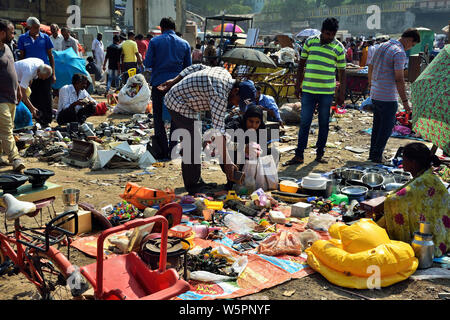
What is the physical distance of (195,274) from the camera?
133 inches

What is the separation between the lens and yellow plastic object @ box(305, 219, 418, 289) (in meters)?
3.29

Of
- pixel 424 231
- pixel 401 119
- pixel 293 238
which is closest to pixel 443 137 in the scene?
pixel 424 231

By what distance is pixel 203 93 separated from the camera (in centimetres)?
481

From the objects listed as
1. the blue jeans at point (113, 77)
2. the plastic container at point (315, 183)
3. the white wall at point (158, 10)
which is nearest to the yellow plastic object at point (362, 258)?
the plastic container at point (315, 183)

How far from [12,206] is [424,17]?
6963 cm

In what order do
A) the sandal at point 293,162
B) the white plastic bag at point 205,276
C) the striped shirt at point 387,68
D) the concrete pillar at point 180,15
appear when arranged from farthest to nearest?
the concrete pillar at point 180,15 < the sandal at point 293,162 < the striped shirt at point 387,68 < the white plastic bag at point 205,276

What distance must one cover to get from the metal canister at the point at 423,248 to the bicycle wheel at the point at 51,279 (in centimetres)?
266

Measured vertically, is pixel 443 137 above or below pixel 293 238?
above

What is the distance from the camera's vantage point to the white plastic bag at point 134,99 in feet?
33.1

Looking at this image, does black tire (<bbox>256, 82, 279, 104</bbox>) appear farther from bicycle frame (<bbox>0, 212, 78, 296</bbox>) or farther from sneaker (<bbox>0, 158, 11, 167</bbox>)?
bicycle frame (<bbox>0, 212, 78, 296</bbox>)

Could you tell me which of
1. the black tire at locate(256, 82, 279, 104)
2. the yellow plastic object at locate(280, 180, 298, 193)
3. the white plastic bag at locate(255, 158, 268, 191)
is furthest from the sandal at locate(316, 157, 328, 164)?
the black tire at locate(256, 82, 279, 104)

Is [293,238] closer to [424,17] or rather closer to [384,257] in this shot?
→ [384,257]

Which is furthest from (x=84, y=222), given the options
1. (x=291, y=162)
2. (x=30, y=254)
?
(x=291, y=162)

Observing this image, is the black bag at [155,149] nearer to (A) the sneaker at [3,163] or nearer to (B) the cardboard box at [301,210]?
(A) the sneaker at [3,163]
